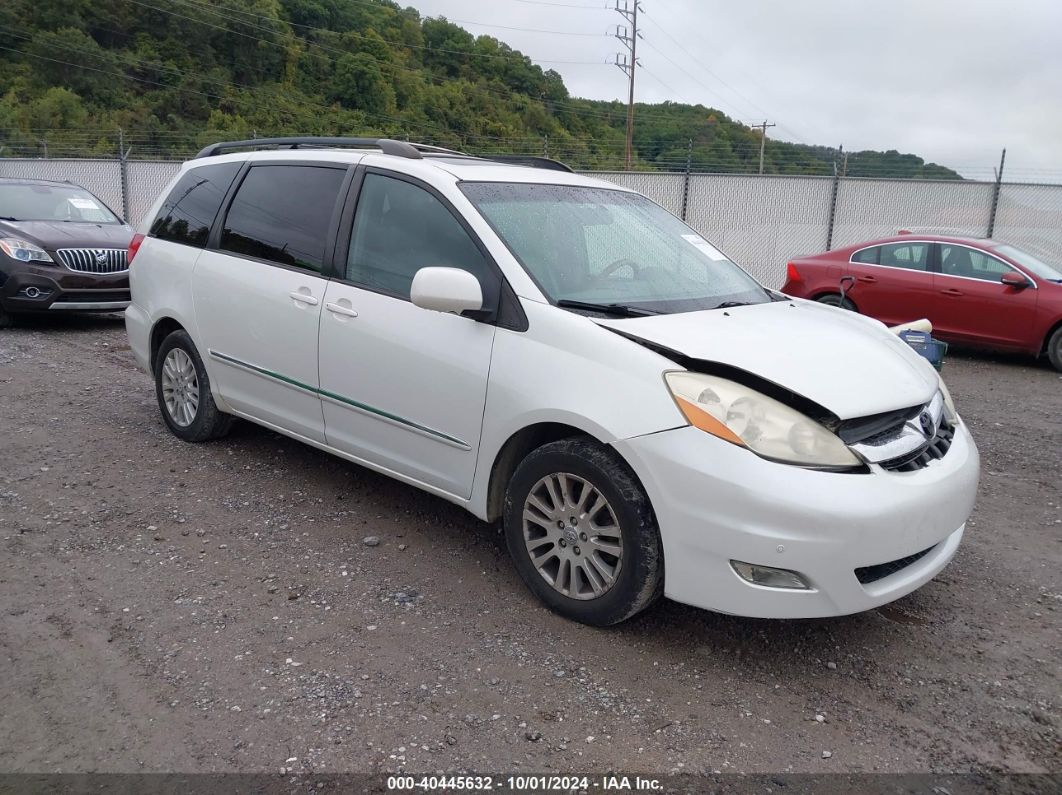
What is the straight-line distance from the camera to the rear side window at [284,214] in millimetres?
4379

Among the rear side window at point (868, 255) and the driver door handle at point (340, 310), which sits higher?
the rear side window at point (868, 255)

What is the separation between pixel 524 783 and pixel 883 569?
58.6 inches

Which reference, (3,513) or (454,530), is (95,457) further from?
(454,530)

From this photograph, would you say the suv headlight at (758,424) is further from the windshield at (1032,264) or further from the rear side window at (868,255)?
the rear side window at (868,255)

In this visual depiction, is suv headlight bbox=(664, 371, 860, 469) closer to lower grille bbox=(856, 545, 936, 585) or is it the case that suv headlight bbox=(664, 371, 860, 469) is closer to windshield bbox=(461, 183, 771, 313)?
lower grille bbox=(856, 545, 936, 585)

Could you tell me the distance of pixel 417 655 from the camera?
125 inches

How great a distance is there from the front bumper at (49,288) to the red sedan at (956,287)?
26.5 ft

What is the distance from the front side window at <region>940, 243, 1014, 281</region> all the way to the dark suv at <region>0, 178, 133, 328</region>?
9.15 m

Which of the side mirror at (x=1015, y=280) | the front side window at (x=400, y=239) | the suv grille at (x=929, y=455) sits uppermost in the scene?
the front side window at (x=400, y=239)

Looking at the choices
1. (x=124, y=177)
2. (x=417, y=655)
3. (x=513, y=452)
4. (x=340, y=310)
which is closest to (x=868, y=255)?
(x=340, y=310)

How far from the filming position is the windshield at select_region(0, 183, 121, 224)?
998 cm

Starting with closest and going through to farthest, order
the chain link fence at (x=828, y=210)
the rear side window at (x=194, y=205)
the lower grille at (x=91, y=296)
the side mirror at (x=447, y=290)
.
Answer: the side mirror at (x=447, y=290) → the rear side window at (x=194, y=205) → the lower grille at (x=91, y=296) → the chain link fence at (x=828, y=210)

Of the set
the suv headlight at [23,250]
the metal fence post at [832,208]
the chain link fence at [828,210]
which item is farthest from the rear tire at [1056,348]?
the suv headlight at [23,250]

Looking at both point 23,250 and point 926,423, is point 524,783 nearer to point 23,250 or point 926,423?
point 926,423
